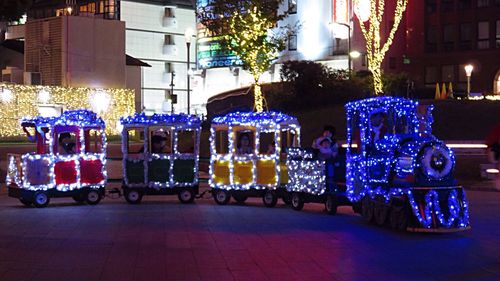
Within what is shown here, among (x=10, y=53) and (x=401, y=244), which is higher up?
(x=10, y=53)

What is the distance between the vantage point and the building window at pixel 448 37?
208 feet

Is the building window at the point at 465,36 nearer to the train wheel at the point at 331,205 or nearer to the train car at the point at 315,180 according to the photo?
the train car at the point at 315,180

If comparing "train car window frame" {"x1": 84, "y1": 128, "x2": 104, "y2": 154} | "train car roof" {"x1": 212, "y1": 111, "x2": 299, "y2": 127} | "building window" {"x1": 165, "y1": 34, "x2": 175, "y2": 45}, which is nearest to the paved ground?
"train car window frame" {"x1": 84, "y1": 128, "x2": 104, "y2": 154}

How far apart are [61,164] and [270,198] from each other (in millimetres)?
5664

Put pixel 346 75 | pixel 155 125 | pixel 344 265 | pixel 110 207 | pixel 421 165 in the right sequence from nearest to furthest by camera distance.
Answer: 1. pixel 344 265
2. pixel 421 165
3. pixel 110 207
4. pixel 155 125
5. pixel 346 75

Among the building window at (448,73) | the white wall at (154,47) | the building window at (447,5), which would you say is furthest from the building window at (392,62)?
the white wall at (154,47)

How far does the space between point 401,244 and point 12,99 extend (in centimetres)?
3675

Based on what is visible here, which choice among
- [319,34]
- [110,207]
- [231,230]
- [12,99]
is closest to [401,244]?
[231,230]

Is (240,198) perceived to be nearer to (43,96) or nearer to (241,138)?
(241,138)

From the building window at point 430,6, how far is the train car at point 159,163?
46.3 meters

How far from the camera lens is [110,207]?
67.5ft

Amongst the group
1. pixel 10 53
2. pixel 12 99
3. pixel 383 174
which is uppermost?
pixel 10 53

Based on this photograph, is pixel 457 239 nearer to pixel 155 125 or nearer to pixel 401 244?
pixel 401 244

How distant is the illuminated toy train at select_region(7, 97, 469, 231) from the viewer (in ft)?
49.5
